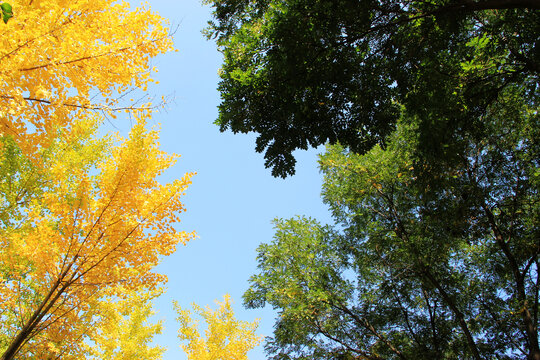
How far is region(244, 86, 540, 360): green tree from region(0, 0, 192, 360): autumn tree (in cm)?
453

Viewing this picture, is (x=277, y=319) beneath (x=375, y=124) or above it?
beneath

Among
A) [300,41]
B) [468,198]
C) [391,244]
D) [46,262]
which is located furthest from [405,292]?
[46,262]

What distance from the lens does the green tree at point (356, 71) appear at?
13.2 ft

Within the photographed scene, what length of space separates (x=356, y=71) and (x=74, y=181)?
496 cm

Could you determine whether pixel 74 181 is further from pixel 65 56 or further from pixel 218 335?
pixel 218 335

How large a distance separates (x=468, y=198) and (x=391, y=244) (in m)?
2.39

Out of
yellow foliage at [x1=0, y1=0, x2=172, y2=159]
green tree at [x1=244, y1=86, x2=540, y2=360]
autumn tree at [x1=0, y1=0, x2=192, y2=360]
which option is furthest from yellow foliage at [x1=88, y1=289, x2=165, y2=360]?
yellow foliage at [x1=0, y1=0, x2=172, y2=159]

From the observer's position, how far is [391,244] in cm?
798

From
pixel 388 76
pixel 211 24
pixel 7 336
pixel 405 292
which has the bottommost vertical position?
pixel 7 336

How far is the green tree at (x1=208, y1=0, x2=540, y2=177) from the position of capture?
13.2ft

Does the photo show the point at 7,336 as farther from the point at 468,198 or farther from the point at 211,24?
the point at 468,198

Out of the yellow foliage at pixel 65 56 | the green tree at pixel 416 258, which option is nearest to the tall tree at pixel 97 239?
the yellow foliage at pixel 65 56

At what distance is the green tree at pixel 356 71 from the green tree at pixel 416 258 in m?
1.70

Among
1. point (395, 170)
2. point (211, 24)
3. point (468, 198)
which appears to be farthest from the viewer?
point (395, 170)
